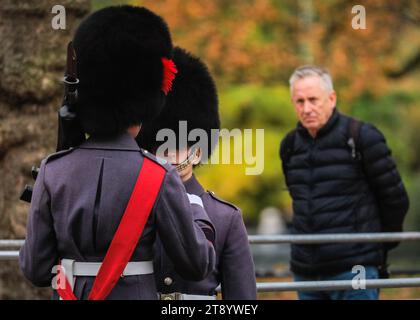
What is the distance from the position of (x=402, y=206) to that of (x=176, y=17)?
29.6ft

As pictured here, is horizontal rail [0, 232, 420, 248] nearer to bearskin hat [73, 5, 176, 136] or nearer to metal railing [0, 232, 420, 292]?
metal railing [0, 232, 420, 292]

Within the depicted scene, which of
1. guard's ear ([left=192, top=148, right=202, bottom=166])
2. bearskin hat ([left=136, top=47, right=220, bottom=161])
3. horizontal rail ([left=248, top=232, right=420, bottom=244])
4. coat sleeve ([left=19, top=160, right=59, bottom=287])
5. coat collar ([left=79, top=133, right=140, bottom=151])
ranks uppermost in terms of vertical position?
bearskin hat ([left=136, top=47, right=220, bottom=161])

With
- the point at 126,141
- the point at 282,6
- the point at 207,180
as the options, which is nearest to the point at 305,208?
the point at 126,141

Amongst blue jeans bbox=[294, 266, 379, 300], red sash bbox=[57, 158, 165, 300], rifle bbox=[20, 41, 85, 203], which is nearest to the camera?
red sash bbox=[57, 158, 165, 300]

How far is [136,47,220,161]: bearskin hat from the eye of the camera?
3988 millimetres

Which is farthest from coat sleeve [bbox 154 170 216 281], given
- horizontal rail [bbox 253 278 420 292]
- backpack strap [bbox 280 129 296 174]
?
backpack strap [bbox 280 129 296 174]

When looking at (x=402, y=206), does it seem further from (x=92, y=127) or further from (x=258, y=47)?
(x=258, y=47)

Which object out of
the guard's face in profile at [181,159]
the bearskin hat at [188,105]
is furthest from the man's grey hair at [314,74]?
→ the guard's face in profile at [181,159]

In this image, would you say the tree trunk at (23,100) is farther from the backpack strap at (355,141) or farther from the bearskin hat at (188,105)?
the bearskin hat at (188,105)

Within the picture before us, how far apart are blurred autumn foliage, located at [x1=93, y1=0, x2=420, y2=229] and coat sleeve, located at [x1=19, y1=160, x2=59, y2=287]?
1049 cm

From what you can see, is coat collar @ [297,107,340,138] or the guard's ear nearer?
the guard's ear

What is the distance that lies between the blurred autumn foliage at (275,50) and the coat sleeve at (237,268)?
33.7 feet

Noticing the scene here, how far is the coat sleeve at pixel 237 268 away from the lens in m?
3.56

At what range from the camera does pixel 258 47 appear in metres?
15.4
